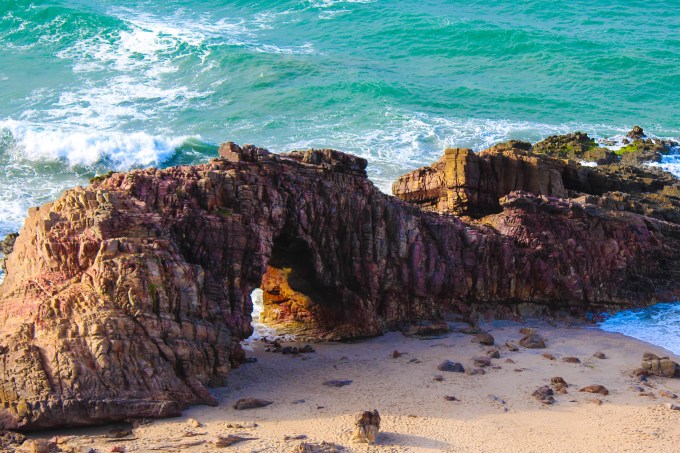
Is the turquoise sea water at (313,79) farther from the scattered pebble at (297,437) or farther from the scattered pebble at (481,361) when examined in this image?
the scattered pebble at (297,437)

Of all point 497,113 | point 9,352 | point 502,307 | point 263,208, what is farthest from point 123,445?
point 497,113

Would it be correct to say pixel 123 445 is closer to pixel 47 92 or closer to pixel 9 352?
pixel 9 352

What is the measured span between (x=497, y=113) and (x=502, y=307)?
2940 centimetres

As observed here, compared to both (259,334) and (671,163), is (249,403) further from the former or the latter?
(671,163)

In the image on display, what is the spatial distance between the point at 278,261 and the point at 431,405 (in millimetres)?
6602

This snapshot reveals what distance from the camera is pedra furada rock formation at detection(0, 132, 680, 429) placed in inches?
646

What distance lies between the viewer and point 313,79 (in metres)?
55.5

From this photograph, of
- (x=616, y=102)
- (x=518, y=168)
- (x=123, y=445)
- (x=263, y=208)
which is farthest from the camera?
(x=616, y=102)

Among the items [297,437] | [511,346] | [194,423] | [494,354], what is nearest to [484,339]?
[511,346]

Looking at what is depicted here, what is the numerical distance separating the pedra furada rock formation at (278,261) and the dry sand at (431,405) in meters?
0.86

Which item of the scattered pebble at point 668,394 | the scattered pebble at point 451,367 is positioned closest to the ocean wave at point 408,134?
the scattered pebble at point 451,367

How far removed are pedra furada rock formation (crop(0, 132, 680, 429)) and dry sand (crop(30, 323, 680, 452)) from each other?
865mm

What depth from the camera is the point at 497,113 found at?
52312mm

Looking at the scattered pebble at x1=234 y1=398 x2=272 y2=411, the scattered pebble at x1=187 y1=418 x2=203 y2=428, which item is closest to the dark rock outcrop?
the scattered pebble at x1=234 y1=398 x2=272 y2=411
